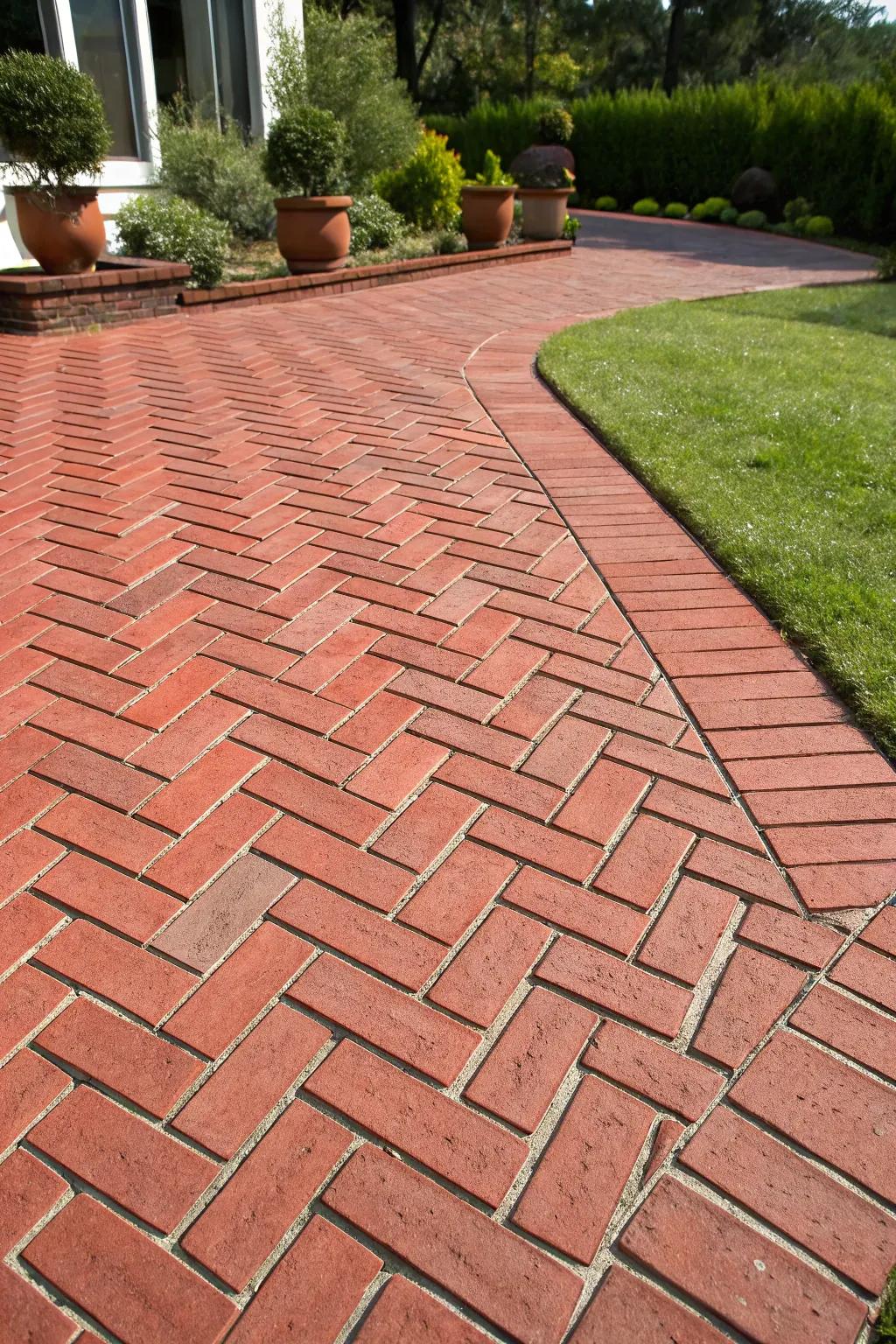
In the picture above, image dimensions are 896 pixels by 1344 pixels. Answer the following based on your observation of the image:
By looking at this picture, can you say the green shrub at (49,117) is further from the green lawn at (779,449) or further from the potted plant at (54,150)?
the green lawn at (779,449)

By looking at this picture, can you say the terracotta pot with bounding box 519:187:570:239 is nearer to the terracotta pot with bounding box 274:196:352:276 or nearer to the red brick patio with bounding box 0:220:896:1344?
the terracotta pot with bounding box 274:196:352:276

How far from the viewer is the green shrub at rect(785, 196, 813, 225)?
50.0 feet

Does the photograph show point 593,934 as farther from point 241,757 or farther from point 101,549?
point 101,549

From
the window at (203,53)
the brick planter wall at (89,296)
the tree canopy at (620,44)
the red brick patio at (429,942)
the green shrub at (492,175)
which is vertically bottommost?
the red brick patio at (429,942)

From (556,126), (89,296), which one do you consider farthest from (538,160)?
(89,296)

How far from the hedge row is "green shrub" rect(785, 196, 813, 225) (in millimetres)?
218

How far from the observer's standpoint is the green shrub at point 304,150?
304 inches

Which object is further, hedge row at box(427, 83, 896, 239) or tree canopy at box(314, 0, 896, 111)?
tree canopy at box(314, 0, 896, 111)

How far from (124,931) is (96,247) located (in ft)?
20.7

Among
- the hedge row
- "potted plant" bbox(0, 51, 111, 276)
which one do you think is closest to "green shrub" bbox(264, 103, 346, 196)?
"potted plant" bbox(0, 51, 111, 276)

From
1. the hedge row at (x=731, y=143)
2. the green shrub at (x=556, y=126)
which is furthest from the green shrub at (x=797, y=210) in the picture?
the green shrub at (x=556, y=126)

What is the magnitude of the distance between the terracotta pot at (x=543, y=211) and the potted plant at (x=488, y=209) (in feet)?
2.06

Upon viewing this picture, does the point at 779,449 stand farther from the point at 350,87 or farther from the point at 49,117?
the point at 350,87

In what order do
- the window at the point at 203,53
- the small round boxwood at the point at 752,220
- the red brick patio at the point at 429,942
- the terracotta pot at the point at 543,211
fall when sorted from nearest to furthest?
the red brick patio at the point at 429,942, the window at the point at 203,53, the terracotta pot at the point at 543,211, the small round boxwood at the point at 752,220
